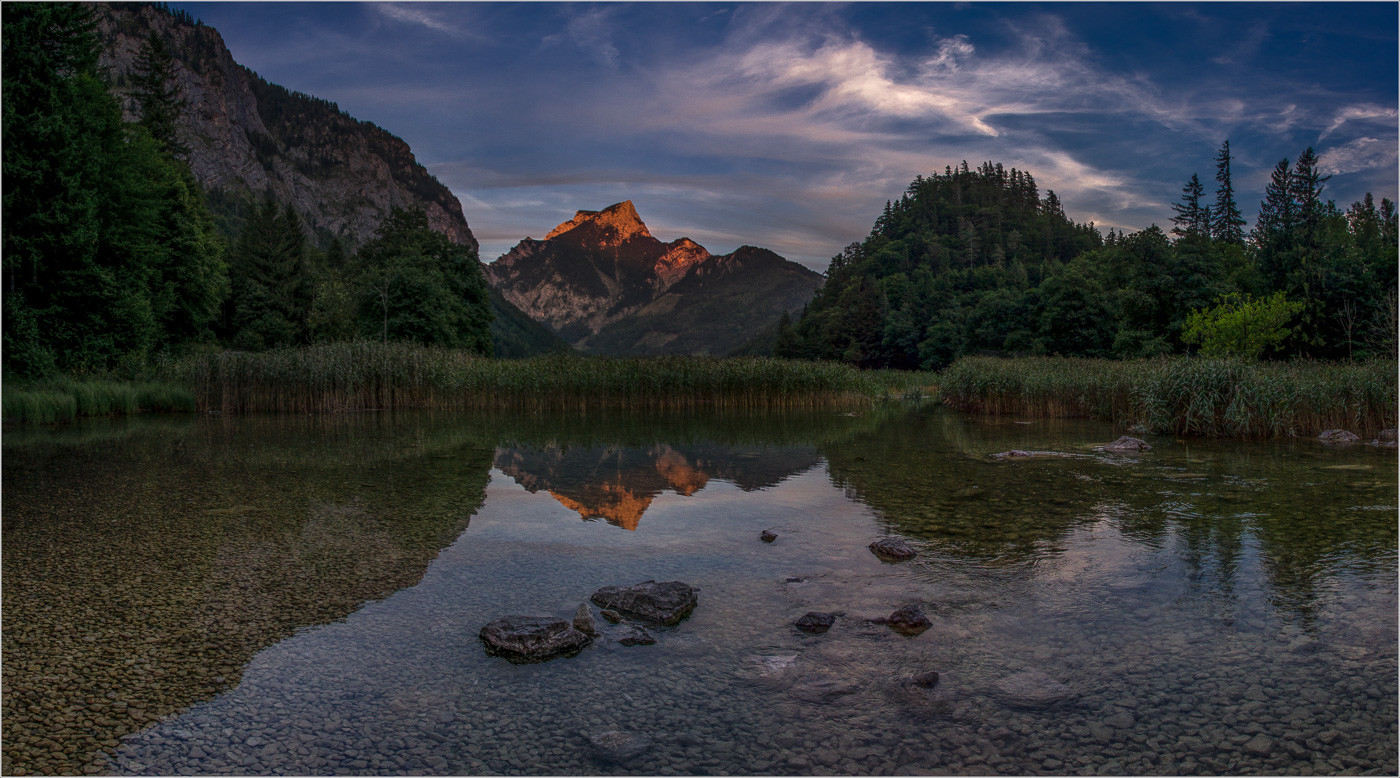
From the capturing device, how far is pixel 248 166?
133m

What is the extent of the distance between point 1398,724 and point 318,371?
26.7 m

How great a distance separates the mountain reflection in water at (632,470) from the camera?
948 centimetres

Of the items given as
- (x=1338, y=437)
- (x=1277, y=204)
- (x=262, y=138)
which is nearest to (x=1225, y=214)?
(x=1277, y=204)

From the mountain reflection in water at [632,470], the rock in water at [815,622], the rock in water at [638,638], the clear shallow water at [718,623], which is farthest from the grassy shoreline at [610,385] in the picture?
the rock in water at [638,638]

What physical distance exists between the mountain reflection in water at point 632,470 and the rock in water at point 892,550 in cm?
265

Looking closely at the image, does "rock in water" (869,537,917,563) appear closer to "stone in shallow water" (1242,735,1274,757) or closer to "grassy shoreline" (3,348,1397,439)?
"stone in shallow water" (1242,735,1274,757)

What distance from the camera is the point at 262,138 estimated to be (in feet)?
489

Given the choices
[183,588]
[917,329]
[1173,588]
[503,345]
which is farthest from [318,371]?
[503,345]

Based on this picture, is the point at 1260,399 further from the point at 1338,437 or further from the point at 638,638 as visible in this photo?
the point at 638,638

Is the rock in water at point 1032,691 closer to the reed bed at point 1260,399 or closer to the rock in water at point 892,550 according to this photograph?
the rock in water at point 892,550

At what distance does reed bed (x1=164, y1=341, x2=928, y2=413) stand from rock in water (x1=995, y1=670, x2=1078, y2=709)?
22767 millimetres

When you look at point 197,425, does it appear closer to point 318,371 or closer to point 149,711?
point 318,371

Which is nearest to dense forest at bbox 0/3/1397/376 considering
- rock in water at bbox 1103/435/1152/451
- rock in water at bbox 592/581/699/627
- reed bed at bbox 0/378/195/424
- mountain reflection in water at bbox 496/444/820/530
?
reed bed at bbox 0/378/195/424

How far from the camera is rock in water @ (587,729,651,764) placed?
3234 mm
